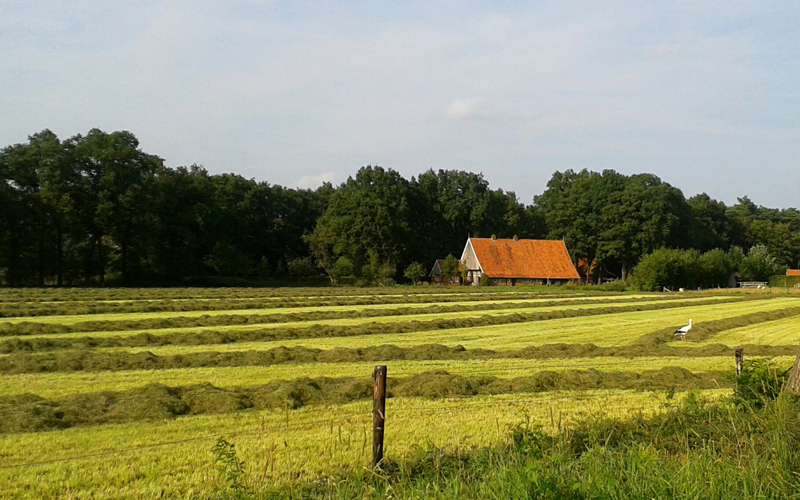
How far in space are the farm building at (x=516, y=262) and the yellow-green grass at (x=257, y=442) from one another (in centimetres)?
8125

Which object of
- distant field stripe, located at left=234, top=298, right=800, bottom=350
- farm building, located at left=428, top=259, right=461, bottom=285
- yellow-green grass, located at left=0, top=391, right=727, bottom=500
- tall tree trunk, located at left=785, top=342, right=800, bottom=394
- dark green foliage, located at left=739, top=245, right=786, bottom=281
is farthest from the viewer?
dark green foliage, located at left=739, top=245, right=786, bottom=281

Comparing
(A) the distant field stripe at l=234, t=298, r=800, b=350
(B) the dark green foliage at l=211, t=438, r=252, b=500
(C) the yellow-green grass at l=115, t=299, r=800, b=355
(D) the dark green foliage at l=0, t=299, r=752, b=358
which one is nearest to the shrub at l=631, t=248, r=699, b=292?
(A) the distant field stripe at l=234, t=298, r=800, b=350

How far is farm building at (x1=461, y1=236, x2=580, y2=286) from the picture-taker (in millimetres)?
94500

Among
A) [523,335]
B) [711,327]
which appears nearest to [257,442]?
[523,335]

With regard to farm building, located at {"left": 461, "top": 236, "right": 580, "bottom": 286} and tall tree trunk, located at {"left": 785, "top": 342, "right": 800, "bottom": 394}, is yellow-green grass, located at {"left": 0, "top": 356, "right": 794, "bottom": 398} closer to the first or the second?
tall tree trunk, located at {"left": 785, "top": 342, "right": 800, "bottom": 394}

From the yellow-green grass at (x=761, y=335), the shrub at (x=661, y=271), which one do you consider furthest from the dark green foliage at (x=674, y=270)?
the yellow-green grass at (x=761, y=335)

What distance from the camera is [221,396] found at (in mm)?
12258

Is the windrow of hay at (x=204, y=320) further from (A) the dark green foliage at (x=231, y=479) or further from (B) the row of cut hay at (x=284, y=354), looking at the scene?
(A) the dark green foliage at (x=231, y=479)

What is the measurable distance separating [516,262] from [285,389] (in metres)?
85.6

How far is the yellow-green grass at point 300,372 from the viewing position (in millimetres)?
14039

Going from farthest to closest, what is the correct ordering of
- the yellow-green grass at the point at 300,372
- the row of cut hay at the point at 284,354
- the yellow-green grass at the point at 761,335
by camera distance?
the yellow-green grass at the point at 761,335 < the row of cut hay at the point at 284,354 < the yellow-green grass at the point at 300,372

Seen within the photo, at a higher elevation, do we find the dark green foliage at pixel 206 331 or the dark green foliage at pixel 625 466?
the dark green foliage at pixel 625 466

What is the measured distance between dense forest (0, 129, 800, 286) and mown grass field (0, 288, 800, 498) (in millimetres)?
44280

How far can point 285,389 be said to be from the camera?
13.0m
